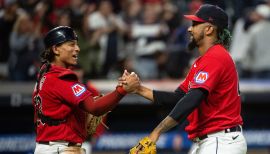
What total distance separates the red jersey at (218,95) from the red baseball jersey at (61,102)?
2.91 feet

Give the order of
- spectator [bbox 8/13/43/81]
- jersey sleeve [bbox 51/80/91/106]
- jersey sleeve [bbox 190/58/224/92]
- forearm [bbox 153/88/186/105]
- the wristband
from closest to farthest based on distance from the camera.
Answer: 1. jersey sleeve [bbox 190/58/224/92]
2. jersey sleeve [bbox 51/80/91/106]
3. the wristband
4. forearm [bbox 153/88/186/105]
5. spectator [bbox 8/13/43/81]

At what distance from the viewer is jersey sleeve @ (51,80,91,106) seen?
5000 millimetres

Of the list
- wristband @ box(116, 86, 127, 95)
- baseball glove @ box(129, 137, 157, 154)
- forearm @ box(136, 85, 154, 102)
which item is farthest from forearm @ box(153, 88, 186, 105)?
baseball glove @ box(129, 137, 157, 154)

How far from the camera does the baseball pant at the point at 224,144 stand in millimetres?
4855

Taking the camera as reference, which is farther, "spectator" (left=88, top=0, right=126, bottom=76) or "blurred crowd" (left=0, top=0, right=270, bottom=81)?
"spectator" (left=88, top=0, right=126, bottom=76)

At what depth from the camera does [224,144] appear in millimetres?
4863

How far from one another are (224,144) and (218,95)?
0.37m

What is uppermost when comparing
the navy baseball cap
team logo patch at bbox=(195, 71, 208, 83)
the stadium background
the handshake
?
the navy baseball cap

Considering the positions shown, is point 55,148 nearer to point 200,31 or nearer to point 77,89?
point 77,89

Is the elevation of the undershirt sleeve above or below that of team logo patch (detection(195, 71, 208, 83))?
below

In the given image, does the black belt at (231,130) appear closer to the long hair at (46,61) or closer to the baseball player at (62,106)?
the baseball player at (62,106)

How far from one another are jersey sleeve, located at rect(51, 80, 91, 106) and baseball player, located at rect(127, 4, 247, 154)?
0.61m

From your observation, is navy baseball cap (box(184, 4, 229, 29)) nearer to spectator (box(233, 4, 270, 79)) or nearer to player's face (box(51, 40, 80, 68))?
player's face (box(51, 40, 80, 68))

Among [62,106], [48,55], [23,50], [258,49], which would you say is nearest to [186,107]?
[62,106]
